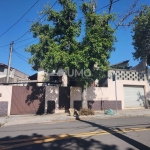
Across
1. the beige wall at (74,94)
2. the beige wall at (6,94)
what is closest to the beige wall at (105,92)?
the beige wall at (74,94)

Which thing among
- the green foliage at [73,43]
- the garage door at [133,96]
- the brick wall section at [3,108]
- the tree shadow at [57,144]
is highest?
the green foliage at [73,43]

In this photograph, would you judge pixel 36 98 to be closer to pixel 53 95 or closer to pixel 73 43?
pixel 53 95

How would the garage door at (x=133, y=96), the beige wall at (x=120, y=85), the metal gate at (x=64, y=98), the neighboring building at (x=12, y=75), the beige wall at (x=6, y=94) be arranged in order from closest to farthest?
the beige wall at (x=6, y=94), the metal gate at (x=64, y=98), the beige wall at (x=120, y=85), the garage door at (x=133, y=96), the neighboring building at (x=12, y=75)

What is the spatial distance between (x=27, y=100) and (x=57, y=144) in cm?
1017

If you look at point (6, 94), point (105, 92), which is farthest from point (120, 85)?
point (6, 94)

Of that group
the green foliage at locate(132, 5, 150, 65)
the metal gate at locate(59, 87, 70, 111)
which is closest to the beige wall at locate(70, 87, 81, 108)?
the metal gate at locate(59, 87, 70, 111)

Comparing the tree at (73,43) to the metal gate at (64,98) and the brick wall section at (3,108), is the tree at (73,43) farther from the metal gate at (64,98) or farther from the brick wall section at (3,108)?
the brick wall section at (3,108)

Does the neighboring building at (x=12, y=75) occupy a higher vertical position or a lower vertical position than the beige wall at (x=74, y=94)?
higher

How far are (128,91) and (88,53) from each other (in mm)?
7908

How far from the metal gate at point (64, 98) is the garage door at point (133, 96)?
6.01m

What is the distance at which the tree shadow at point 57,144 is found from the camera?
527cm

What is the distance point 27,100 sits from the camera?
1515 centimetres

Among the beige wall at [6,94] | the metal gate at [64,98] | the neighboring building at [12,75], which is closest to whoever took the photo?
the beige wall at [6,94]

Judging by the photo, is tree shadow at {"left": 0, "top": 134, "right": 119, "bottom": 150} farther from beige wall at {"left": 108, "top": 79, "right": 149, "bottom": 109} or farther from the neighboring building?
the neighboring building
